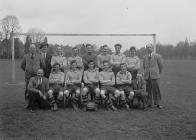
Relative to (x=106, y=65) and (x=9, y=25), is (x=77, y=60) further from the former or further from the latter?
(x=9, y=25)

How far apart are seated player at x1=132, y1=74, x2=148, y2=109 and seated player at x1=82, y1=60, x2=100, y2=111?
99 centimetres

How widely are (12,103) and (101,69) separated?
106 inches

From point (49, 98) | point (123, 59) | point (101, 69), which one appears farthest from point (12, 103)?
point (123, 59)

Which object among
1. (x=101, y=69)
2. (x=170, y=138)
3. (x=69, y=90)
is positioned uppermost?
(x=101, y=69)

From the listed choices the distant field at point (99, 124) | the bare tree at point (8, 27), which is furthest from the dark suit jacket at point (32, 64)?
the bare tree at point (8, 27)

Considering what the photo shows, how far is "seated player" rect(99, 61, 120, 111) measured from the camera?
24.3 feet

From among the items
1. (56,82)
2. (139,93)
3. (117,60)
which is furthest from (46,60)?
(139,93)

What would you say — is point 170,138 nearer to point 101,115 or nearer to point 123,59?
point 101,115

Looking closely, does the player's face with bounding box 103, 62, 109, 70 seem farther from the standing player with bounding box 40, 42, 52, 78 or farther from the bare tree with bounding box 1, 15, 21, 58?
the bare tree with bounding box 1, 15, 21, 58

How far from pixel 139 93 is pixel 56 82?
7.11 ft

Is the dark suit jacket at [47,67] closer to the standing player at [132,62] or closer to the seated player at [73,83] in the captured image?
the seated player at [73,83]

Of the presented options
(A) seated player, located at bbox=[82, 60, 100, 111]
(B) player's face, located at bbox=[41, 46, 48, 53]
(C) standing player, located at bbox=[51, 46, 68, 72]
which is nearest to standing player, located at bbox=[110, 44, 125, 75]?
(A) seated player, located at bbox=[82, 60, 100, 111]

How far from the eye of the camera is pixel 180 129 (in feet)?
17.6

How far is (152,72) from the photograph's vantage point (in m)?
7.73
